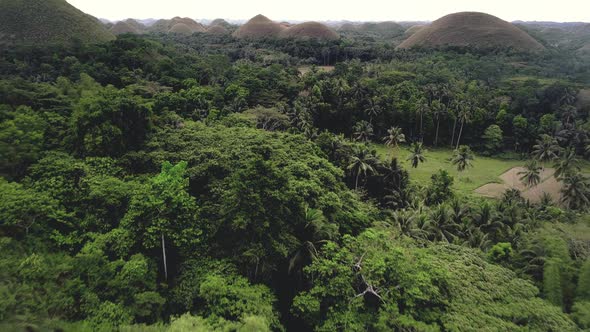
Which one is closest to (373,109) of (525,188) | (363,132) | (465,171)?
(363,132)

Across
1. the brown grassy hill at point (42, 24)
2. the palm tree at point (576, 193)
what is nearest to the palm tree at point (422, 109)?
the palm tree at point (576, 193)

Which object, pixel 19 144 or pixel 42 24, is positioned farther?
pixel 42 24

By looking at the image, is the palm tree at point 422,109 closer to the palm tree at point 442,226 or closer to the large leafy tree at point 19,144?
the palm tree at point 442,226

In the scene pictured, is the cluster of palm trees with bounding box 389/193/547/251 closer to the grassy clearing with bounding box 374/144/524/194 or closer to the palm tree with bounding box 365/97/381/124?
the grassy clearing with bounding box 374/144/524/194

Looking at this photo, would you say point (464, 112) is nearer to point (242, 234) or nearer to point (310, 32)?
point (242, 234)

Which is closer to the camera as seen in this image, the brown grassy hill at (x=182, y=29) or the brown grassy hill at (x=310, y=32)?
the brown grassy hill at (x=310, y=32)

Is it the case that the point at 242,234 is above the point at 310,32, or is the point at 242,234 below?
below

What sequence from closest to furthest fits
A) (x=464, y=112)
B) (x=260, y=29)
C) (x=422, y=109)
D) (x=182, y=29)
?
(x=464, y=112) → (x=422, y=109) → (x=260, y=29) → (x=182, y=29)

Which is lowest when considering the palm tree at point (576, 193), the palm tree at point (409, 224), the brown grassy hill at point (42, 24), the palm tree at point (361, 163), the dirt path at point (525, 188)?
the dirt path at point (525, 188)
